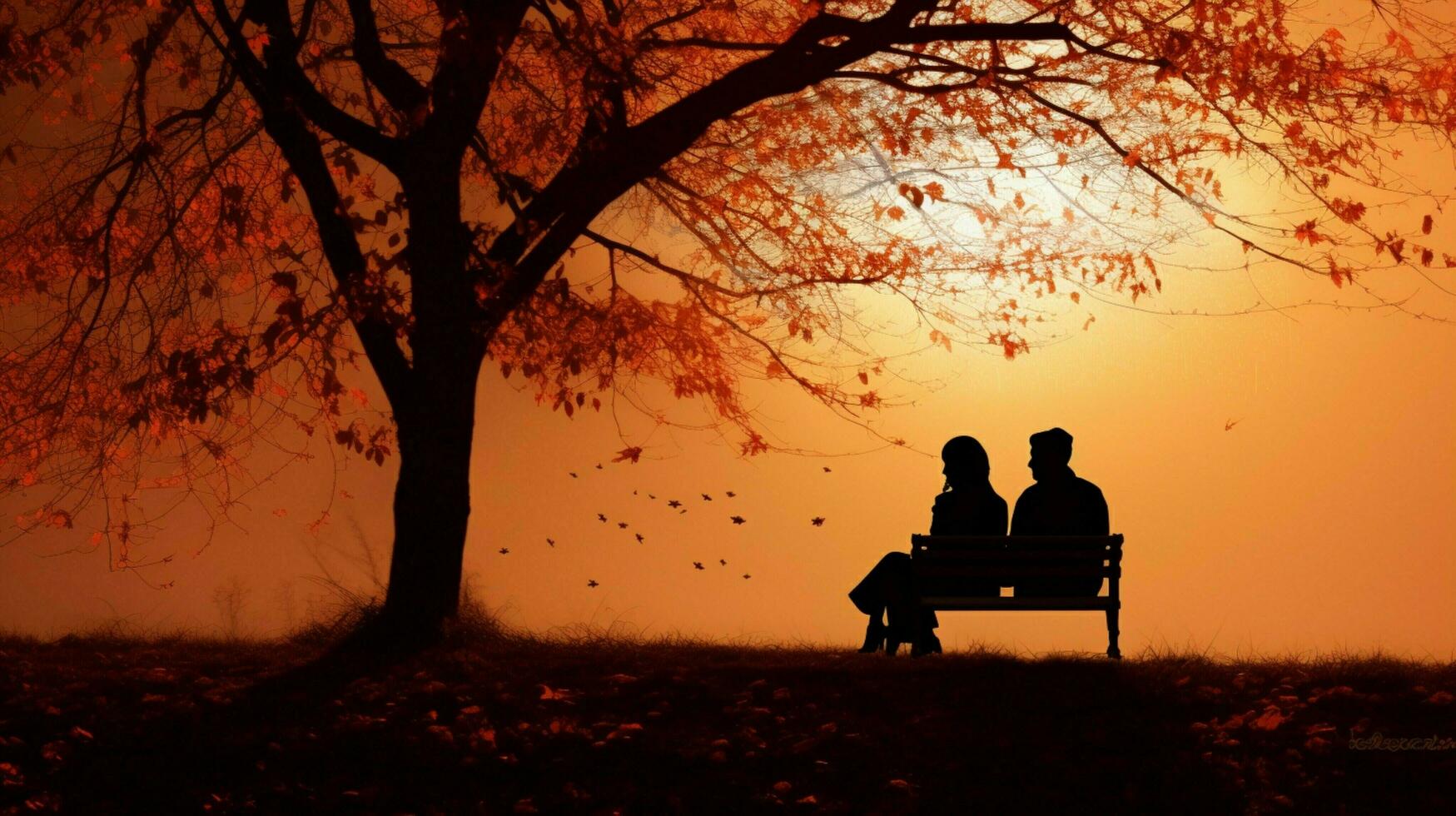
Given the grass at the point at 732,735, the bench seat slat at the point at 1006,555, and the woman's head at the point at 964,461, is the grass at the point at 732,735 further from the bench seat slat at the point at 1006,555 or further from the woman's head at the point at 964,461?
the woman's head at the point at 964,461

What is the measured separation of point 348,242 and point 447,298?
2.94 feet

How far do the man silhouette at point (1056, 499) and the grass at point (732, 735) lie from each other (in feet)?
2.96

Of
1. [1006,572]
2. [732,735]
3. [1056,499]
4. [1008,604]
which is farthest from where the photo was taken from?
[1056,499]

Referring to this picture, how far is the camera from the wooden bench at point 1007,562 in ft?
30.7

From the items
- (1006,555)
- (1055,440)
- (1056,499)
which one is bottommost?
Answer: (1006,555)

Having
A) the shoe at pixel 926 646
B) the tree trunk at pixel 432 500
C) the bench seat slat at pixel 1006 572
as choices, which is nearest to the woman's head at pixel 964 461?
the bench seat slat at pixel 1006 572

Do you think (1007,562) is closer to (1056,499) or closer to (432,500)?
(1056,499)

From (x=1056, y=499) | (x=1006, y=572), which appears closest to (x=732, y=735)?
(x=1006, y=572)

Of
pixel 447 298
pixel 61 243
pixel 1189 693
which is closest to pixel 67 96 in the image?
pixel 61 243

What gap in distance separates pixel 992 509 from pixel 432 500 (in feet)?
13.4

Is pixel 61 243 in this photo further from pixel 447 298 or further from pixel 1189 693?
pixel 1189 693

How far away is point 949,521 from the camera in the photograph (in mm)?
9797

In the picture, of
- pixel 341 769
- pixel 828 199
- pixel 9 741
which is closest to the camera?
pixel 341 769

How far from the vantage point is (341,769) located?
26.2 ft
